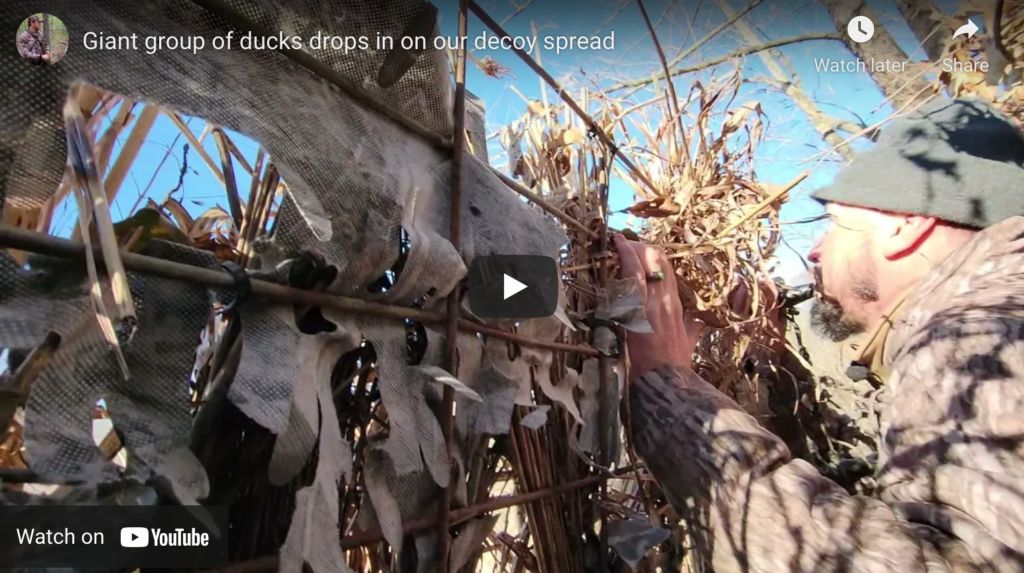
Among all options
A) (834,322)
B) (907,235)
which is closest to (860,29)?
(834,322)

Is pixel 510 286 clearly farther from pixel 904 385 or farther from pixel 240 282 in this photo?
pixel 904 385

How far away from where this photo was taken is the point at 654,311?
150 cm

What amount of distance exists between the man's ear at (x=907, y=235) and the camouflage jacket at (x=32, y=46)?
1494 millimetres

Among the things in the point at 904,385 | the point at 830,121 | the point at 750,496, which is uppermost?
the point at 830,121

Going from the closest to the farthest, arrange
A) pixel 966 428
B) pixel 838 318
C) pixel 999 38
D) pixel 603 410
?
pixel 966 428
pixel 603 410
pixel 838 318
pixel 999 38

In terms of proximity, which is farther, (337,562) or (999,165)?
(999,165)

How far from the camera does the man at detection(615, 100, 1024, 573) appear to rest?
Answer: 893mm

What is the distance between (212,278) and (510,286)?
21.6 inches

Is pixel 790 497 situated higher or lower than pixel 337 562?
lower

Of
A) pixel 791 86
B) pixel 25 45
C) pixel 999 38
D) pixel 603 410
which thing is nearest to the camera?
pixel 25 45

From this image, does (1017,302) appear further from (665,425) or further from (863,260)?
(665,425)

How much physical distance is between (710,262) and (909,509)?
0.89 metres

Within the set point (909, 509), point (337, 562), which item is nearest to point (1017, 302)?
point (909, 509)

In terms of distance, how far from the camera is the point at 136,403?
588mm
